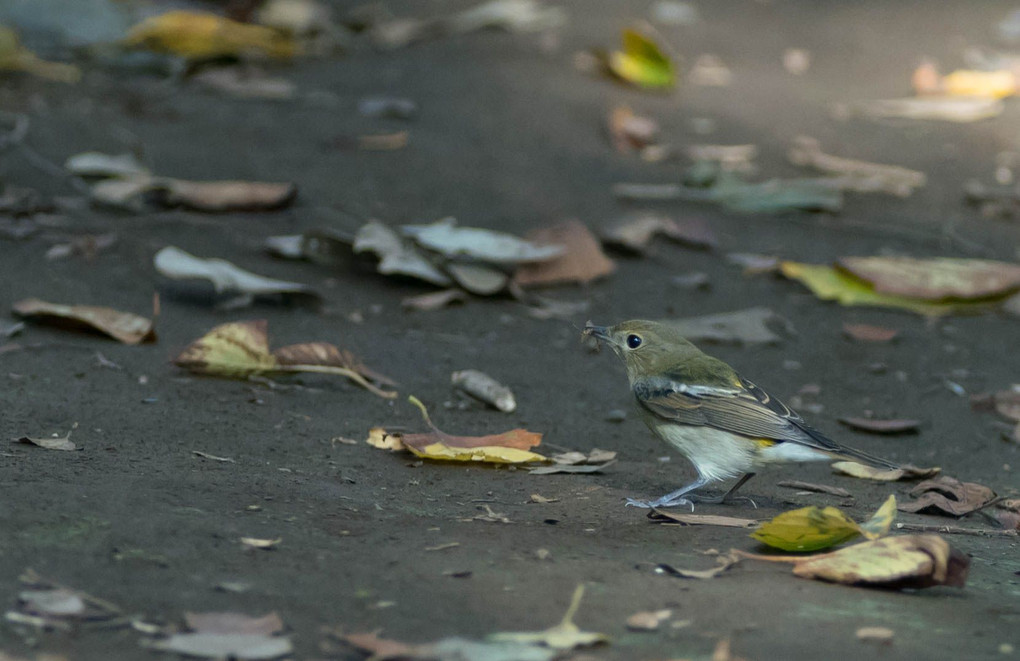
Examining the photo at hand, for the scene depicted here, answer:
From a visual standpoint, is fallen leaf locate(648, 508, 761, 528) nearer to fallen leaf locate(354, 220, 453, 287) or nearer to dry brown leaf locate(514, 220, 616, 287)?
fallen leaf locate(354, 220, 453, 287)

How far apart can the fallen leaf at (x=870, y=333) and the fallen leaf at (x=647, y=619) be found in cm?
305

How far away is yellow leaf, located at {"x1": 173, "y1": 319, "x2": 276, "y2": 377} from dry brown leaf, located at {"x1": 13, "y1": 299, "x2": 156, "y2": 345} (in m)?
0.33

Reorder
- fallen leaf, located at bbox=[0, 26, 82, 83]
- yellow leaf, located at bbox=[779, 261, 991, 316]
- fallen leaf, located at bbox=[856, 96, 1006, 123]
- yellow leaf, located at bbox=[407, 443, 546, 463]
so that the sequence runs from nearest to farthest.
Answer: yellow leaf, located at bbox=[407, 443, 546, 463]
yellow leaf, located at bbox=[779, 261, 991, 316]
fallen leaf, located at bbox=[0, 26, 82, 83]
fallen leaf, located at bbox=[856, 96, 1006, 123]

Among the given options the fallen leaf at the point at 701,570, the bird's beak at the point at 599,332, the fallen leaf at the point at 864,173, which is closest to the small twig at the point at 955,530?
the fallen leaf at the point at 701,570

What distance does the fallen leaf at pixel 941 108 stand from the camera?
7637mm

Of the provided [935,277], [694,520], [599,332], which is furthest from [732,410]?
[935,277]

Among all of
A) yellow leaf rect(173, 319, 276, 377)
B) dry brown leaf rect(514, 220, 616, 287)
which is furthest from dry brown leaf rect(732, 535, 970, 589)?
dry brown leaf rect(514, 220, 616, 287)

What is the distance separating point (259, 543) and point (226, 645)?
1.65 feet

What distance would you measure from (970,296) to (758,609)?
341 centimetres

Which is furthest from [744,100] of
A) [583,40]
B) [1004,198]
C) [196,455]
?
[196,455]

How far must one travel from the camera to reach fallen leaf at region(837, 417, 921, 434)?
407cm

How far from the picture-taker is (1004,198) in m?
6.36

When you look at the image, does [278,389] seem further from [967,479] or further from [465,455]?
[967,479]

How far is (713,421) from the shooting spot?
11.1 feet
